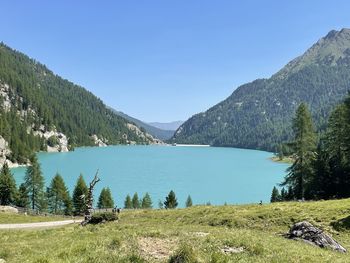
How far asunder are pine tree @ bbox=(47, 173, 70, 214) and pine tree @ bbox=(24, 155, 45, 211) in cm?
214

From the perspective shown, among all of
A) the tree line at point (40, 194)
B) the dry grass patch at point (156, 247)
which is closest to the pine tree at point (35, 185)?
the tree line at point (40, 194)

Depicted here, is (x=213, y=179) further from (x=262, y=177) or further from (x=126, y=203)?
(x=126, y=203)

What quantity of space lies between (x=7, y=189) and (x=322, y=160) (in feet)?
222

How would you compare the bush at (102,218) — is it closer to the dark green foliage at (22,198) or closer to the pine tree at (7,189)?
the pine tree at (7,189)

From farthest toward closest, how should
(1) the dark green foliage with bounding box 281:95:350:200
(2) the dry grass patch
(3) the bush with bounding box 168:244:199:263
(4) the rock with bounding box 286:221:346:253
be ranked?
1. (1) the dark green foliage with bounding box 281:95:350:200
2. (4) the rock with bounding box 286:221:346:253
3. (2) the dry grass patch
4. (3) the bush with bounding box 168:244:199:263

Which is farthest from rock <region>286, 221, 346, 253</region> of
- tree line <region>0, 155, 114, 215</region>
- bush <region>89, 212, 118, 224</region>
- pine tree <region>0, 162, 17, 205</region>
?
pine tree <region>0, 162, 17, 205</region>

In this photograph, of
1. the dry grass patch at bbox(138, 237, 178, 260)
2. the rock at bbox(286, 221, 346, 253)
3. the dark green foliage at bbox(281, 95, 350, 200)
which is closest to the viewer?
the dry grass patch at bbox(138, 237, 178, 260)

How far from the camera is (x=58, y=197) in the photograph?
9762 cm

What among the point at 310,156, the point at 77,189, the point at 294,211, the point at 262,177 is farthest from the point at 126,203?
the point at 262,177

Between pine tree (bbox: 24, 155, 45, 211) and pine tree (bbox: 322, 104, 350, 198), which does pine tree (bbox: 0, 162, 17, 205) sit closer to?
pine tree (bbox: 24, 155, 45, 211)

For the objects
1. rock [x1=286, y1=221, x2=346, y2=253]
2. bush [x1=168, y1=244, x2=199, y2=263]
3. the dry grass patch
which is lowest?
rock [x1=286, y1=221, x2=346, y2=253]

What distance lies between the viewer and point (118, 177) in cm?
17275

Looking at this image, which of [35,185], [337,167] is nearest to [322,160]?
[337,167]

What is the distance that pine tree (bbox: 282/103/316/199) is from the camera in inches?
2719
